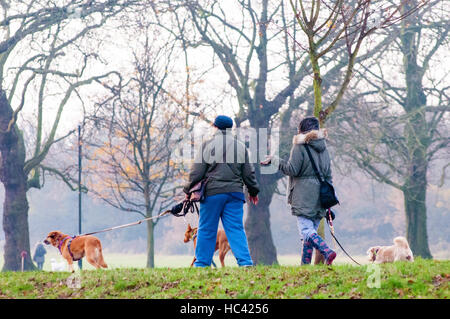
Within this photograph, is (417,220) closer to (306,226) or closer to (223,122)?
(306,226)

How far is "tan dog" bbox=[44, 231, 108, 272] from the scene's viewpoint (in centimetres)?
1102

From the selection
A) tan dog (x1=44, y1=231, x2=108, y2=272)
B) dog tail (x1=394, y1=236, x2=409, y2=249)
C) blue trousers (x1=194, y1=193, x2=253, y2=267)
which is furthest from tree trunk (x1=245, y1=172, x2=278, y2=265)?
blue trousers (x1=194, y1=193, x2=253, y2=267)

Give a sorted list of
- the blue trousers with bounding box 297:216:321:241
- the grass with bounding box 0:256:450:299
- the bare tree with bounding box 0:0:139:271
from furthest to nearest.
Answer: the bare tree with bounding box 0:0:139:271
the blue trousers with bounding box 297:216:321:241
the grass with bounding box 0:256:450:299

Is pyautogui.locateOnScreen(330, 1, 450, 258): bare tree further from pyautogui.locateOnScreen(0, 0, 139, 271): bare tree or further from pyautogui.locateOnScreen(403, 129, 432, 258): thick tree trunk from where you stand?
pyautogui.locateOnScreen(0, 0, 139, 271): bare tree

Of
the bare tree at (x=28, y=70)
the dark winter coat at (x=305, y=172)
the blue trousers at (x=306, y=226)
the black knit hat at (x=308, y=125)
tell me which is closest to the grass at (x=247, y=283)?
the blue trousers at (x=306, y=226)

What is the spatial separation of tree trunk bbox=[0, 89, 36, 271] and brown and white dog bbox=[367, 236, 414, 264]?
45.7 ft

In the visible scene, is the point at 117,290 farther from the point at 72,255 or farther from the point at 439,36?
the point at 439,36

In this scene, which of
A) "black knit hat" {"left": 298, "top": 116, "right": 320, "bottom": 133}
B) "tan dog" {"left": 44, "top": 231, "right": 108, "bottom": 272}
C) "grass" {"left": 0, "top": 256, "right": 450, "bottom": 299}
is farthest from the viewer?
"tan dog" {"left": 44, "top": 231, "right": 108, "bottom": 272}

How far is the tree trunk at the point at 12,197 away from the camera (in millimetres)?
21109

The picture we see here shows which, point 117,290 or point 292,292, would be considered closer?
point 292,292
